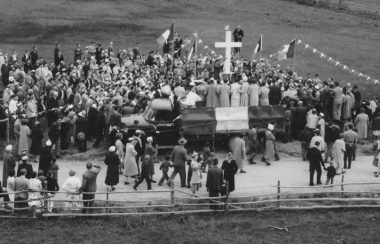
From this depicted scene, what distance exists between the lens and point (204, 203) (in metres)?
20.2

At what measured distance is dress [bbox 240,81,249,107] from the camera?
86.7ft

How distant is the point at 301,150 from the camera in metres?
25.7

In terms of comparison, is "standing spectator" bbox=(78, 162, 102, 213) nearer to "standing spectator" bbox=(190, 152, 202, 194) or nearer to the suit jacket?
"standing spectator" bbox=(190, 152, 202, 194)

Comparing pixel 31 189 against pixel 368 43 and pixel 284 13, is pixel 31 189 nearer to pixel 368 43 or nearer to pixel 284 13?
pixel 368 43

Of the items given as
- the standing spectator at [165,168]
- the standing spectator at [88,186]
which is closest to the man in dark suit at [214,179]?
the standing spectator at [165,168]

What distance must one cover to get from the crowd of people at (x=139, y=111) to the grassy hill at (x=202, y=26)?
27.2 feet

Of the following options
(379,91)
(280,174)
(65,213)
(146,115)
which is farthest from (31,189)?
(379,91)

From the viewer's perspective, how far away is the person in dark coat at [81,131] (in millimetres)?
24688

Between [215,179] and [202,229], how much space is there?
5.44ft

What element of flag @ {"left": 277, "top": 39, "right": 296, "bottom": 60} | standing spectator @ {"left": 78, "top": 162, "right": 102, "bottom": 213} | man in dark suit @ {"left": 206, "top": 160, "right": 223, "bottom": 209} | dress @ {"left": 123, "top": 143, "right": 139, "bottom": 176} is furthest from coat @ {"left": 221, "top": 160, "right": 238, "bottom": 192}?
flag @ {"left": 277, "top": 39, "right": 296, "bottom": 60}

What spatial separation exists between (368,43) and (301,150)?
21641 millimetres

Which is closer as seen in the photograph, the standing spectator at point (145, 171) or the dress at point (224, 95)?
the standing spectator at point (145, 171)

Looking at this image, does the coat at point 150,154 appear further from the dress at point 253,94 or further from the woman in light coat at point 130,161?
the dress at point 253,94

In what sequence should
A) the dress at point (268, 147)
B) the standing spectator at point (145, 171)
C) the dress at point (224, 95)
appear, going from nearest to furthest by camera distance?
1. the standing spectator at point (145, 171)
2. the dress at point (268, 147)
3. the dress at point (224, 95)
